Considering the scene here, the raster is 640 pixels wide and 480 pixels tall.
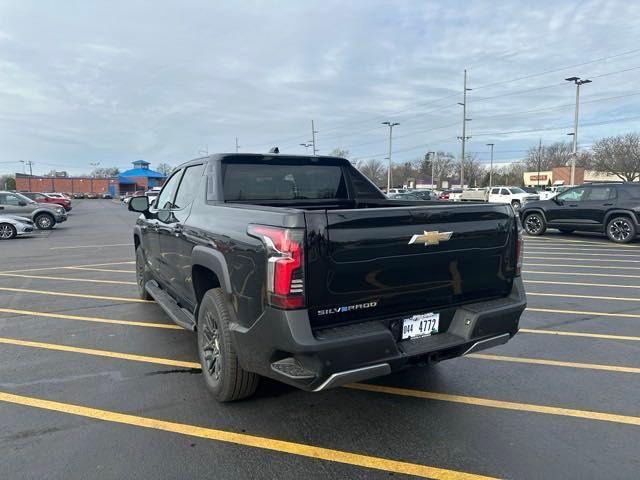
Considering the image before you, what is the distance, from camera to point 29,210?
2078cm

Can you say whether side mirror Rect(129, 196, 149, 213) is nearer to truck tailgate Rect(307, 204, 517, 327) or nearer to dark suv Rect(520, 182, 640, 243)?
truck tailgate Rect(307, 204, 517, 327)

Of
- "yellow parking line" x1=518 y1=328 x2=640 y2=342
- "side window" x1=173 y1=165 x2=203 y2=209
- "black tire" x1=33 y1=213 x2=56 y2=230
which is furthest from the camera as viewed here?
"black tire" x1=33 y1=213 x2=56 y2=230

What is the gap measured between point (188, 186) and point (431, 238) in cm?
277

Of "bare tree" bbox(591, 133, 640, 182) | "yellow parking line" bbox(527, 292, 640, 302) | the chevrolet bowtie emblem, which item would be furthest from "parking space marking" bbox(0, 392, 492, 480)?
"bare tree" bbox(591, 133, 640, 182)

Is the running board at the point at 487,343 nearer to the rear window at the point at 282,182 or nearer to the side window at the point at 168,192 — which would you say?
the rear window at the point at 282,182

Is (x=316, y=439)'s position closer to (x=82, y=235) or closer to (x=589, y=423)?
(x=589, y=423)

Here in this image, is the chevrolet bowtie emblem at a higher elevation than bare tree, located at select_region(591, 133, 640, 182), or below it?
below

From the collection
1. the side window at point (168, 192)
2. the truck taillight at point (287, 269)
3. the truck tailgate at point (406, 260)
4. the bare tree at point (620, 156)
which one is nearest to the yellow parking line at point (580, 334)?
the truck tailgate at point (406, 260)

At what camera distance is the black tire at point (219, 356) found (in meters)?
3.37

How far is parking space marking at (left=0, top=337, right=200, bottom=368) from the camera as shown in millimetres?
4449

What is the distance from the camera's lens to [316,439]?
124 inches

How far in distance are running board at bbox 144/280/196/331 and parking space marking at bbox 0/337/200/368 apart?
1.30ft

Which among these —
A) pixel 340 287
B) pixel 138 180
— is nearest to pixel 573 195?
pixel 340 287

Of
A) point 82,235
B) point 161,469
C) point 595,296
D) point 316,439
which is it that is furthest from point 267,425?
point 82,235
